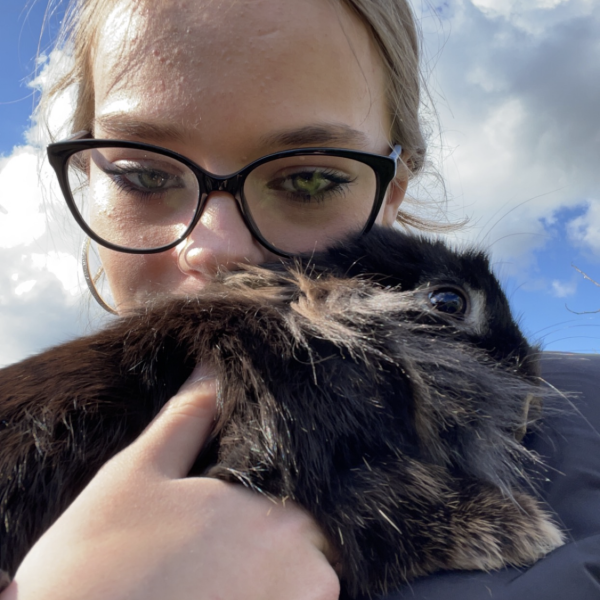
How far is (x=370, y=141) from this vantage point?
1986mm

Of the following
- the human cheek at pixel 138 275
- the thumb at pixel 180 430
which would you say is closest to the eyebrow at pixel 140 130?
the human cheek at pixel 138 275

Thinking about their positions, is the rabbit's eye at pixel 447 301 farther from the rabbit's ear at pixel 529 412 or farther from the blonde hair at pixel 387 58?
the blonde hair at pixel 387 58

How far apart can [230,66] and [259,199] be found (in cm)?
43

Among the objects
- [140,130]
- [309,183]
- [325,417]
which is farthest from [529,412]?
[140,130]

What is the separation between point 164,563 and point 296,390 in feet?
1.40

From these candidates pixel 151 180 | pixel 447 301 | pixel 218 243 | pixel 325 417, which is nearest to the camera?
pixel 325 417

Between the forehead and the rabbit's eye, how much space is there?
0.73m

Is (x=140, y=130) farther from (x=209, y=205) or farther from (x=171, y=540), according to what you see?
(x=171, y=540)

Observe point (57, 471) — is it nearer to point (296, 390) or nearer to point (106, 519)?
point (106, 519)

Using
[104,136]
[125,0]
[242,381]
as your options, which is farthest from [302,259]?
[125,0]

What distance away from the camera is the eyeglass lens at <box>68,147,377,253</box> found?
1.78 metres

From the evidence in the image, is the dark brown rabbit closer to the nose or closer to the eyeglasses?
the nose

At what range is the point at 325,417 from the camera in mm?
1138

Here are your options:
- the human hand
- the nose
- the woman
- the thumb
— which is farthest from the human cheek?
the human hand
